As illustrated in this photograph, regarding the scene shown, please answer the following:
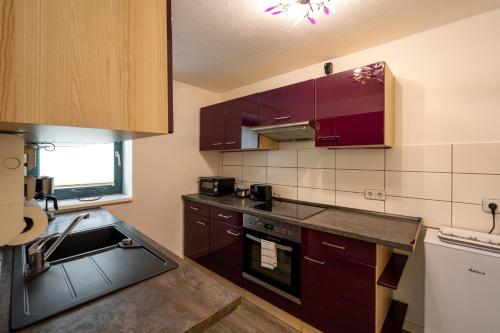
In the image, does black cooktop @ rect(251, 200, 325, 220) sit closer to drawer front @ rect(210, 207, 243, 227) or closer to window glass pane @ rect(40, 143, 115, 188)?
drawer front @ rect(210, 207, 243, 227)

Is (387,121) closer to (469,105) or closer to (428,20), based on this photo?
(469,105)

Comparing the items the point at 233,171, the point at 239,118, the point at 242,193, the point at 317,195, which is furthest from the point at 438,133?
the point at 233,171

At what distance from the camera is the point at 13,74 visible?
1.25 ft

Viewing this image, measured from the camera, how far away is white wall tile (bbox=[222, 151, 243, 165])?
290 cm

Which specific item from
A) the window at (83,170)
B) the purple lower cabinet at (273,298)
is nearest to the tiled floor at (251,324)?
the purple lower cabinet at (273,298)

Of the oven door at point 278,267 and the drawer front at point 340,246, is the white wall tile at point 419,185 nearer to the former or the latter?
the drawer front at point 340,246

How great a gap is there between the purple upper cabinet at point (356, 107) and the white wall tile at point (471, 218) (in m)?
0.60

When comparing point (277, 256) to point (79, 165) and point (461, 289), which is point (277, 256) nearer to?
point (461, 289)

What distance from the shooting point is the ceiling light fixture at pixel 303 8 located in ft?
4.27

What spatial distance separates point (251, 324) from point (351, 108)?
1.84 m

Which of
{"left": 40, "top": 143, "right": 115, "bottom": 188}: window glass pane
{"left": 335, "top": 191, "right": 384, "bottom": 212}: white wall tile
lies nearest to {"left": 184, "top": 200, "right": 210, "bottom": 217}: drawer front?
{"left": 40, "top": 143, "right": 115, "bottom": 188}: window glass pane

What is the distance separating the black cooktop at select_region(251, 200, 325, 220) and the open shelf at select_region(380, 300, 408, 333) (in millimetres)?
854

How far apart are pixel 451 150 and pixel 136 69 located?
1.90 metres

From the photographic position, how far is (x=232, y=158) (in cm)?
299
